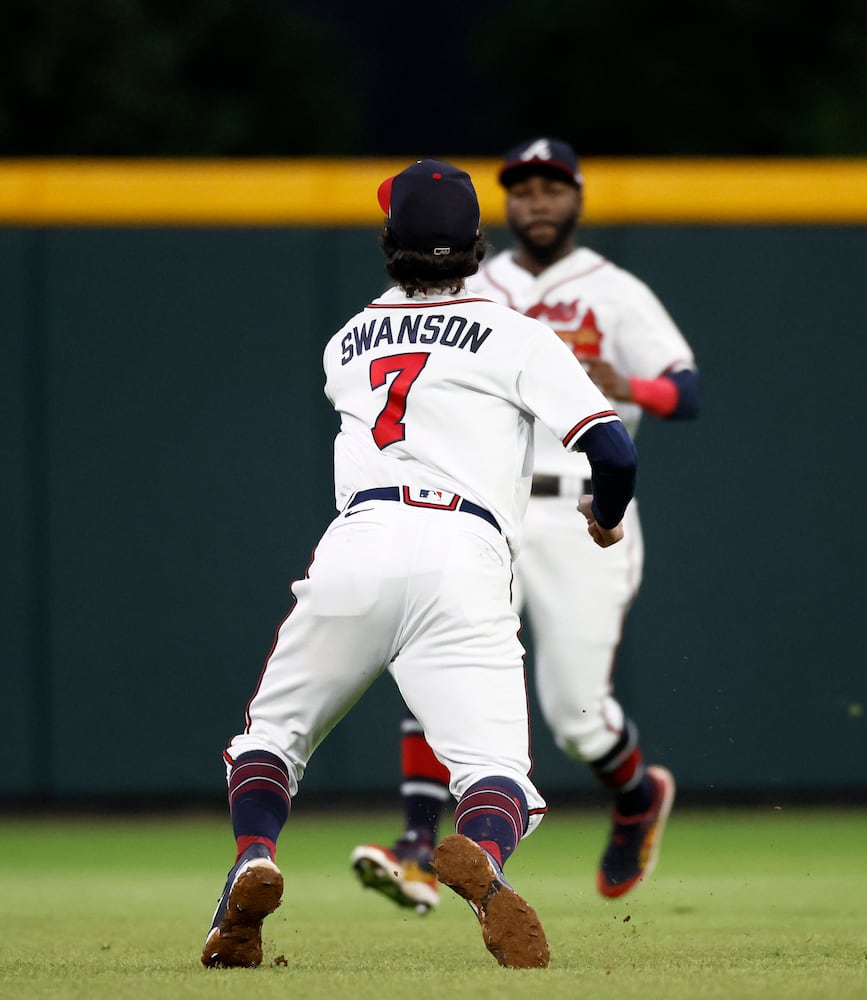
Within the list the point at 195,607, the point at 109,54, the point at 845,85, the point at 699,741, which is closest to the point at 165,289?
the point at 195,607

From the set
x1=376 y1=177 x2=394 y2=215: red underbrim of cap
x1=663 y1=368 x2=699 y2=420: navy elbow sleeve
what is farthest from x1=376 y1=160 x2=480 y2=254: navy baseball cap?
x1=663 y1=368 x2=699 y2=420: navy elbow sleeve

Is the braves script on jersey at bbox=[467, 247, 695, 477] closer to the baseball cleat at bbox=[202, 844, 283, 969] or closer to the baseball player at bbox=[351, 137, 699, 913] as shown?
the baseball player at bbox=[351, 137, 699, 913]

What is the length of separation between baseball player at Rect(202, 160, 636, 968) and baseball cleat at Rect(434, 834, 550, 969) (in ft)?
0.17

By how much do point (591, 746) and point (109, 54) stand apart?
1445 cm

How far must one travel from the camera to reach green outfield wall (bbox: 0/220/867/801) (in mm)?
7625

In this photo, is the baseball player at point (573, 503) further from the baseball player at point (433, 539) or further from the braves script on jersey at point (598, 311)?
the baseball player at point (433, 539)

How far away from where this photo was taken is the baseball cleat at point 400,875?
202 inches

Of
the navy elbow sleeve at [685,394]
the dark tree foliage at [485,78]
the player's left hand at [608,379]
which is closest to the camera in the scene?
the player's left hand at [608,379]

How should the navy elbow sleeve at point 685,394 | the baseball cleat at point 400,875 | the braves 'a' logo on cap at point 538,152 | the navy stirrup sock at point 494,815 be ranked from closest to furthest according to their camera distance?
the navy stirrup sock at point 494,815, the baseball cleat at point 400,875, the navy elbow sleeve at point 685,394, the braves 'a' logo on cap at point 538,152

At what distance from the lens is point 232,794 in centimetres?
396

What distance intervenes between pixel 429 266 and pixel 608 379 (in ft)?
4.74

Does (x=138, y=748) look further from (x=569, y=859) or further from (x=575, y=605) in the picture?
(x=575, y=605)

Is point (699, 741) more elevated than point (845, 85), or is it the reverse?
point (845, 85)

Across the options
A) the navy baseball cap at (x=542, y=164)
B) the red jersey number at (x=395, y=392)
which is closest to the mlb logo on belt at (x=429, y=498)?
the red jersey number at (x=395, y=392)
